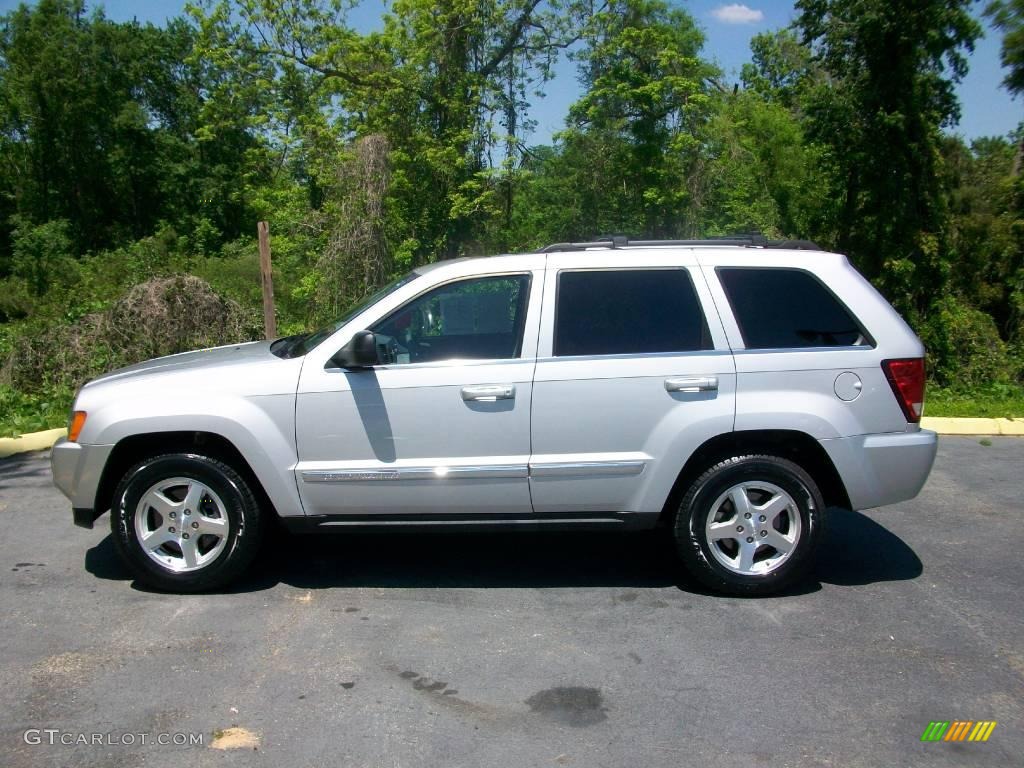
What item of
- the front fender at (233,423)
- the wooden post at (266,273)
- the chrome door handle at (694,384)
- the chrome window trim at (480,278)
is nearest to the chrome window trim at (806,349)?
the chrome door handle at (694,384)

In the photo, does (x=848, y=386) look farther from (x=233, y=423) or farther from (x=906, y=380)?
(x=233, y=423)

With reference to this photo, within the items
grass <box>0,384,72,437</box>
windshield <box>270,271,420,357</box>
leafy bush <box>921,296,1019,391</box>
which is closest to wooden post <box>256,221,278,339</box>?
grass <box>0,384,72,437</box>

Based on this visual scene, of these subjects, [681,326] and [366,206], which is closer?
[681,326]

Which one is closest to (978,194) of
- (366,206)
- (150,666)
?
(366,206)

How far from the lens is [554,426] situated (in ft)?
16.1

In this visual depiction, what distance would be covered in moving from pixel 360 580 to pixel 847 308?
3175mm

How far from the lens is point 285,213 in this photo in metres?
15.9

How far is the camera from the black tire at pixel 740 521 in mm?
4949

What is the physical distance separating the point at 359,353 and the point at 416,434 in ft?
1.74

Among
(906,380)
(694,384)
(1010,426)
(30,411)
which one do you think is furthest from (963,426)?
(30,411)

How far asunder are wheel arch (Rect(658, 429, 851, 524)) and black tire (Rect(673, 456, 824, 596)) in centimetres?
8

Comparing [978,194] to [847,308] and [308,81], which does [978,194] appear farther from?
[847,308]

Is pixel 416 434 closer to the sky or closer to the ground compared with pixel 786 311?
closer to the ground

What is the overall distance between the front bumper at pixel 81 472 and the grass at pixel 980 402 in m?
8.61
